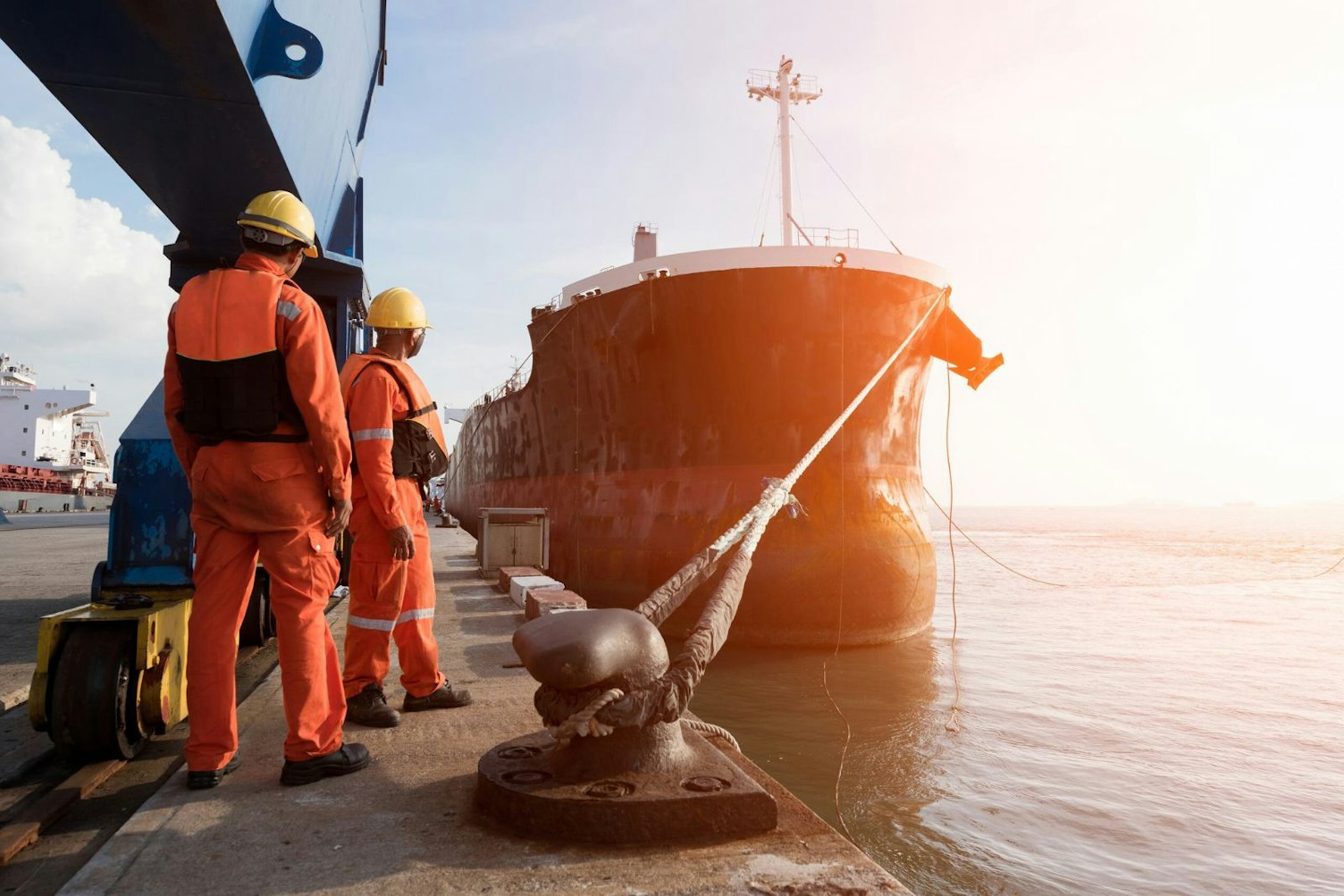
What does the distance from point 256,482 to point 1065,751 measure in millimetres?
6291

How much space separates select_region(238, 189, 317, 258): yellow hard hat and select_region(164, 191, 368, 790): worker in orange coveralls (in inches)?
6.3

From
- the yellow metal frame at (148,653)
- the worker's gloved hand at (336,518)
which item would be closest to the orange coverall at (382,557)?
the worker's gloved hand at (336,518)

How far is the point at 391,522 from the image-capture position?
283 cm

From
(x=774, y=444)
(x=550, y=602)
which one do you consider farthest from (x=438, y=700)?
(x=774, y=444)

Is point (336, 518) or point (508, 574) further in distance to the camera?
point (508, 574)

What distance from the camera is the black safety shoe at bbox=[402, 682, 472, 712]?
3121 millimetres

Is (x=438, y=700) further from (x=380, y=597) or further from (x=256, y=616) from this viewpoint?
(x=256, y=616)

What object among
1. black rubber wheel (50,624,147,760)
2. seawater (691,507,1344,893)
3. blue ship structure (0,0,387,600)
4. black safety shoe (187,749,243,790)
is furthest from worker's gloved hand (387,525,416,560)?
seawater (691,507,1344,893)

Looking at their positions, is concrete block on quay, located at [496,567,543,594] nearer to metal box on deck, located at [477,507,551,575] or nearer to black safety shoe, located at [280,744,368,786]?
metal box on deck, located at [477,507,551,575]

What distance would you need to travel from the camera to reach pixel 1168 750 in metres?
6.30

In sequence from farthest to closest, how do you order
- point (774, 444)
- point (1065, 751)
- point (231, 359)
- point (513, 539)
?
1. point (774, 444)
2. point (513, 539)
3. point (1065, 751)
4. point (231, 359)

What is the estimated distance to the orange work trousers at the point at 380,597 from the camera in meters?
2.94

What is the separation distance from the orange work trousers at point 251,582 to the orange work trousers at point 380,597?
55cm

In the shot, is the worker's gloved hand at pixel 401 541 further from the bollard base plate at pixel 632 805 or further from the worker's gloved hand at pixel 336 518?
the bollard base plate at pixel 632 805
